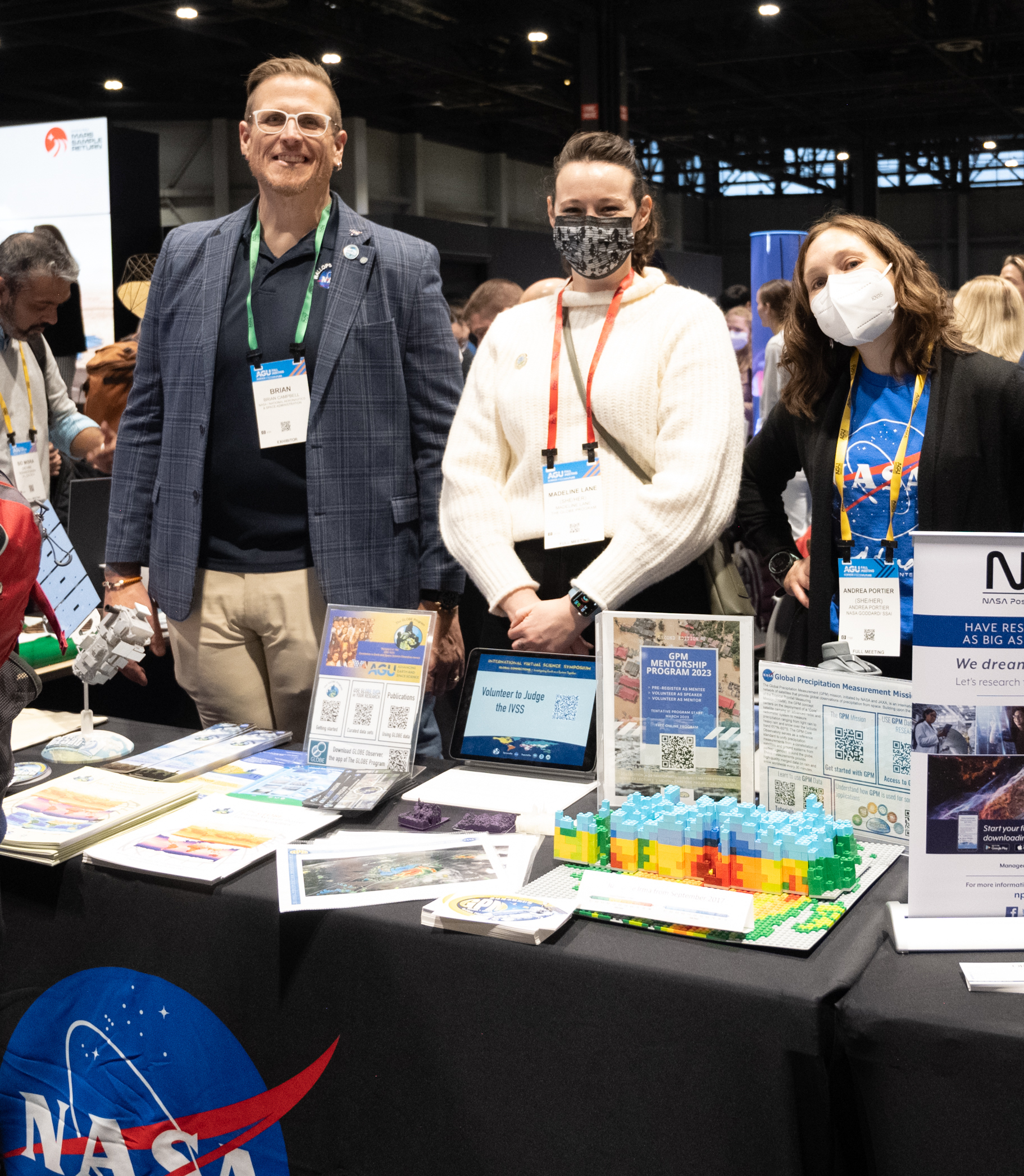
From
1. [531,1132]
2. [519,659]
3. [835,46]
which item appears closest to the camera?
[531,1132]

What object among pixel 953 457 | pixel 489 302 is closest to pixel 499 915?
pixel 953 457

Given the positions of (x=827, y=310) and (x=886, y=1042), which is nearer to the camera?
(x=886, y=1042)

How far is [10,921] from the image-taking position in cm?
153

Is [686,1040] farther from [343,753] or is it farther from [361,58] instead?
[361,58]

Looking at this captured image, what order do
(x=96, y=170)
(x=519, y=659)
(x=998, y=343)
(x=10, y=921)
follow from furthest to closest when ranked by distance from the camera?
(x=96, y=170)
(x=998, y=343)
(x=519, y=659)
(x=10, y=921)

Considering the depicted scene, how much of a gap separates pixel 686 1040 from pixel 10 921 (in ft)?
3.09

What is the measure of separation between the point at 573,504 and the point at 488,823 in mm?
556

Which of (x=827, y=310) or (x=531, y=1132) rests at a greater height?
(x=827, y=310)

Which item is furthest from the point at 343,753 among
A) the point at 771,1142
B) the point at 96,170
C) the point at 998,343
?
the point at 96,170

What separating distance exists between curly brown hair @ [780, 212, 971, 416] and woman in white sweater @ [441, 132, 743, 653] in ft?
0.70

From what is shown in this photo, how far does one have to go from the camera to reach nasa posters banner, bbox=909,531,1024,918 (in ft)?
3.72

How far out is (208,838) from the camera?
1.51 meters

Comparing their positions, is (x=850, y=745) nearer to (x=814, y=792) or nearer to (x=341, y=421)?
(x=814, y=792)

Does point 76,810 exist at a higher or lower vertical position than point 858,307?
lower
